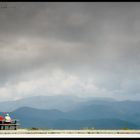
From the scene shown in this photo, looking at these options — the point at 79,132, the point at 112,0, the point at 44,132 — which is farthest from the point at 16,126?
Result: the point at 112,0

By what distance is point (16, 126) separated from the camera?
906 cm

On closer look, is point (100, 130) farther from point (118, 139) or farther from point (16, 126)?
point (16, 126)

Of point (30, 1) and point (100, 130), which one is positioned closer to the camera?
point (30, 1)

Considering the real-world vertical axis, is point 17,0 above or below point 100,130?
above

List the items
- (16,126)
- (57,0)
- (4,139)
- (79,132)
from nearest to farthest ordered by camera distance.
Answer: (4,139)
(57,0)
(79,132)
(16,126)

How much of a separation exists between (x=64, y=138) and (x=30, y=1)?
240 cm

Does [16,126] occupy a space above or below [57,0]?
below

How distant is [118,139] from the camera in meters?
5.24

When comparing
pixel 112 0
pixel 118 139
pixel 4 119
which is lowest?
pixel 118 139

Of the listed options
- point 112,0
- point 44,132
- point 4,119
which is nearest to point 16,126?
point 4,119

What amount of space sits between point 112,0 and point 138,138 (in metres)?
2.35

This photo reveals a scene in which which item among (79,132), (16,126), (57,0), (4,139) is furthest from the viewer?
(16,126)

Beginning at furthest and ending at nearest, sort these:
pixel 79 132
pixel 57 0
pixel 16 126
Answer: pixel 16 126
pixel 79 132
pixel 57 0

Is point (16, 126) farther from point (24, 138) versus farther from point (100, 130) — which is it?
point (24, 138)
